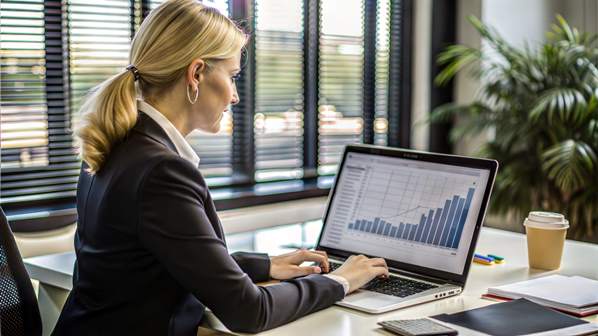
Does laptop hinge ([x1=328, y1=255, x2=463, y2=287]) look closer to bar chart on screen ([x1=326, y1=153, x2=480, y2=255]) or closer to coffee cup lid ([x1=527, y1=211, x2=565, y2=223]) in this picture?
bar chart on screen ([x1=326, y1=153, x2=480, y2=255])

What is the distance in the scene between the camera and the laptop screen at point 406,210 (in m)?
1.79

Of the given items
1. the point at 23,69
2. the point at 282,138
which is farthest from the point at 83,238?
the point at 282,138

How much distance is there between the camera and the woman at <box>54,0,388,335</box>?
56.5 inches

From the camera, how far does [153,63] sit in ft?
5.20

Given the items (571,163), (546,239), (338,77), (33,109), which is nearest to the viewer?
(546,239)

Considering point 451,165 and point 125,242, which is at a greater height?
point 451,165

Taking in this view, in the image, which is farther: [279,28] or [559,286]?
[279,28]

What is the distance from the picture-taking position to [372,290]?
67.6 inches

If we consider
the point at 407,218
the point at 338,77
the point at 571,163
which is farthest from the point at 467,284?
the point at 338,77

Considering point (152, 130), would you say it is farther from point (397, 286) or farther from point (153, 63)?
point (397, 286)

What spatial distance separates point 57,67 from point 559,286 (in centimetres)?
193

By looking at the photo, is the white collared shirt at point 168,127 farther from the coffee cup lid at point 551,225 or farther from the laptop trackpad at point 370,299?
the coffee cup lid at point 551,225

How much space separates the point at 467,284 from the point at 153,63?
85 centimetres

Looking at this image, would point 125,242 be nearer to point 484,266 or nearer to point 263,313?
point 263,313
